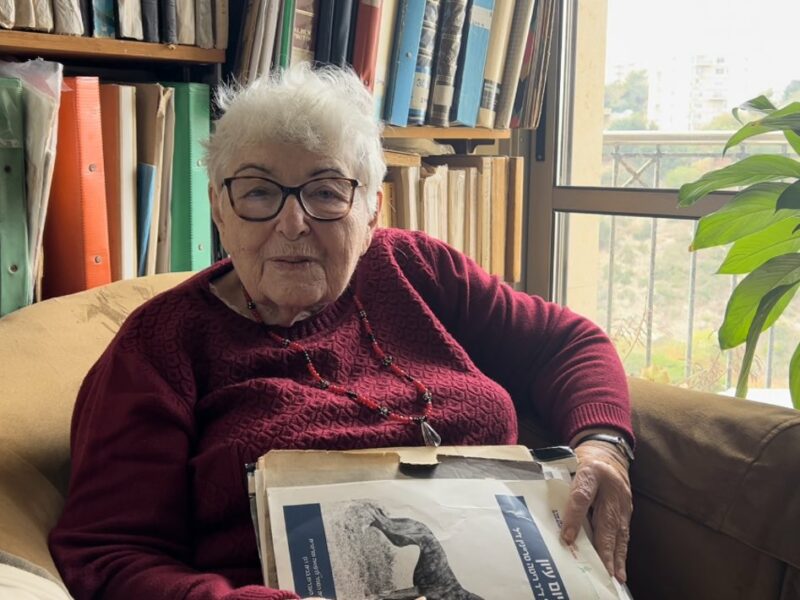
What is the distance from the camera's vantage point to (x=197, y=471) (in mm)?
998

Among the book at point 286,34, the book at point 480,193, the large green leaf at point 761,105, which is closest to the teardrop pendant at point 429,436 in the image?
the large green leaf at point 761,105

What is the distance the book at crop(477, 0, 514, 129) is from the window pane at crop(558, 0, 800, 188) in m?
0.38

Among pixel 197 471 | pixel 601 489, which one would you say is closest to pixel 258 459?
pixel 197 471

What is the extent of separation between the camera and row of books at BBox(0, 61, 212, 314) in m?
1.23

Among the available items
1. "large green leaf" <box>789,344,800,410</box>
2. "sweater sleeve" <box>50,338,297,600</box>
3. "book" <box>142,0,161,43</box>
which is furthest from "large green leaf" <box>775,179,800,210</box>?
"book" <box>142,0,161,43</box>

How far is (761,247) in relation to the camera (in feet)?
3.94

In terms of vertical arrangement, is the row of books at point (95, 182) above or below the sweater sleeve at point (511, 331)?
above

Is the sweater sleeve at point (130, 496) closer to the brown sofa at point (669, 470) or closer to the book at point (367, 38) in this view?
the brown sofa at point (669, 470)

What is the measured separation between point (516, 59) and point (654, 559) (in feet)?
4.27

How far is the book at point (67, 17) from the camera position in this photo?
1252mm

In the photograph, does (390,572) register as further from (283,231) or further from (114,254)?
(114,254)

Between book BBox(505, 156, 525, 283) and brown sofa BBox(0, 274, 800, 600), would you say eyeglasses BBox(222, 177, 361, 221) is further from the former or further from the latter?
book BBox(505, 156, 525, 283)

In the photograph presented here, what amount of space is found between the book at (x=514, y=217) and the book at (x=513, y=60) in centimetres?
11

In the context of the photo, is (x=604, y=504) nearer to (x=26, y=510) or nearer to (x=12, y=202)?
(x=26, y=510)
